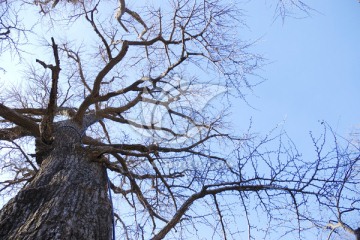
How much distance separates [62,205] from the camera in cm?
237

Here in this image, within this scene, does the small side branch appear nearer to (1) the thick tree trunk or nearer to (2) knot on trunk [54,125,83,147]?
(2) knot on trunk [54,125,83,147]

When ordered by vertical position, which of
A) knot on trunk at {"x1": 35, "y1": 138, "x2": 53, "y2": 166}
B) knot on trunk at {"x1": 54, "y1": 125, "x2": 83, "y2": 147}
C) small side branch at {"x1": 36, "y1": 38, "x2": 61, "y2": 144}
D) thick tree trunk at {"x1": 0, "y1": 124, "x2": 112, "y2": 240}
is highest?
knot on trunk at {"x1": 54, "y1": 125, "x2": 83, "y2": 147}

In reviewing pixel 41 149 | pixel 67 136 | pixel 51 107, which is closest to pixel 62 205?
pixel 51 107

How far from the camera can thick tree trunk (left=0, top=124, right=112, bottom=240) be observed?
2.08 m

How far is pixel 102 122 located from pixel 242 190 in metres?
4.10

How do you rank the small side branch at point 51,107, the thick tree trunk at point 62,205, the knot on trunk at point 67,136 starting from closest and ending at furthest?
the thick tree trunk at point 62,205
the small side branch at point 51,107
the knot on trunk at point 67,136

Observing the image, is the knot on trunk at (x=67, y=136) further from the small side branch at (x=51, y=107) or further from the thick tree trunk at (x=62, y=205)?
the thick tree trunk at (x=62, y=205)

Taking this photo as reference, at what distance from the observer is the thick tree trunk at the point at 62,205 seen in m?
2.08

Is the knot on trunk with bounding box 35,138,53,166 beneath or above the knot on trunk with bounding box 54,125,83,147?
beneath

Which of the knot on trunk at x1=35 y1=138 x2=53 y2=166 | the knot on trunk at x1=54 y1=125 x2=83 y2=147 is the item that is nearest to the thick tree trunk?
the knot on trunk at x1=35 y1=138 x2=53 y2=166

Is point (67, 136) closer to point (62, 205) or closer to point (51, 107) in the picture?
point (51, 107)

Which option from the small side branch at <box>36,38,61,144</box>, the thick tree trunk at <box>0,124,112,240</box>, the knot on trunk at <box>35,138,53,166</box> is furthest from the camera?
the knot on trunk at <box>35,138,53,166</box>

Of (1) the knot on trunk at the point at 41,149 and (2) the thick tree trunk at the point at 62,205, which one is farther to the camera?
(1) the knot on trunk at the point at 41,149

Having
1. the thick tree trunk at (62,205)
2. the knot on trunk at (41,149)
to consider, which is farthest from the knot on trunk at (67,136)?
the thick tree trunk at (62,205)
